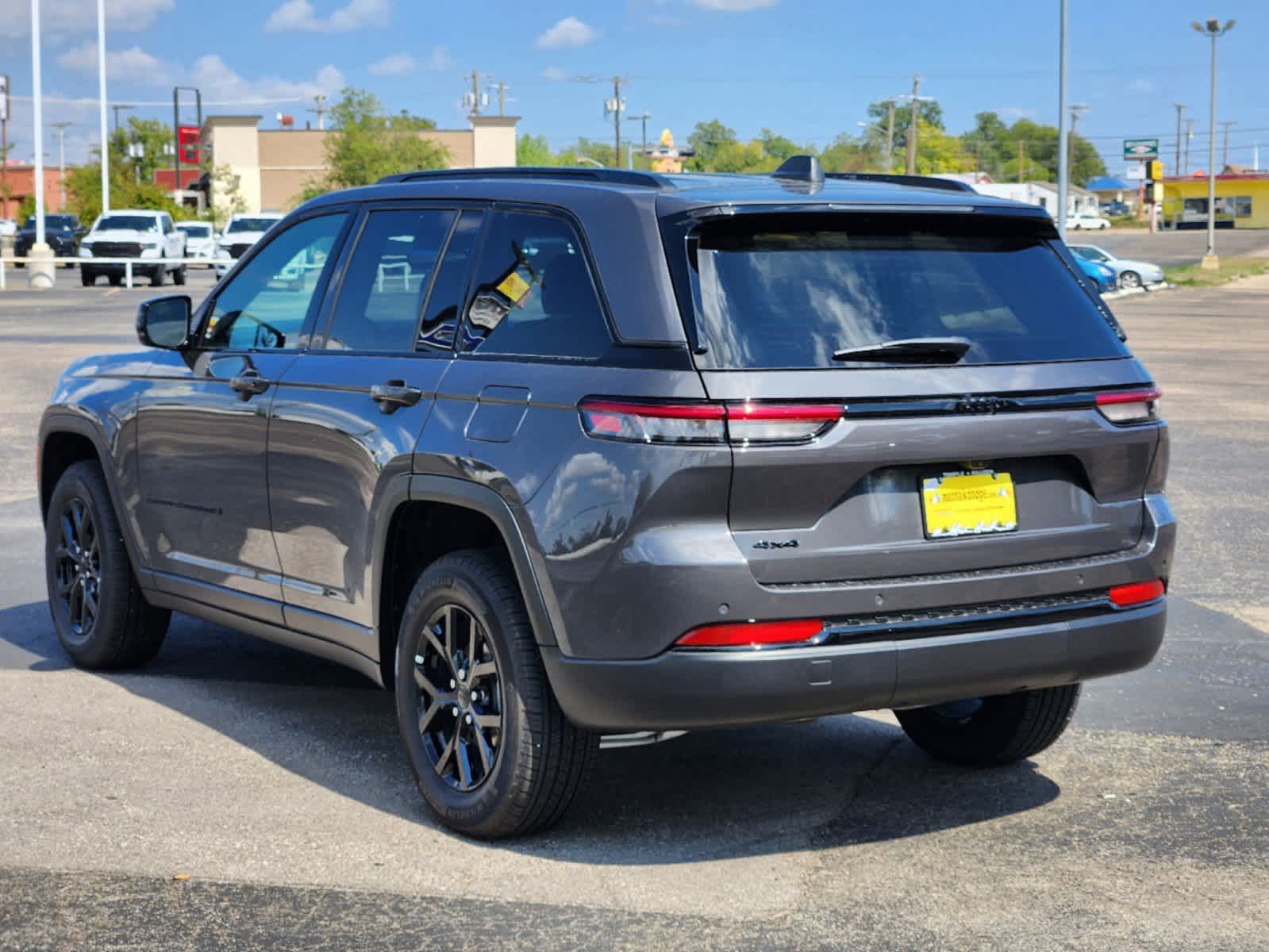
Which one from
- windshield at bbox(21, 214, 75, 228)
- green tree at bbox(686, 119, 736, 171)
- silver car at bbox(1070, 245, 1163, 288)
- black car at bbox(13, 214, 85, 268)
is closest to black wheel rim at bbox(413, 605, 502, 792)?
silver car at bbox(1070, 245, 1163, 288)

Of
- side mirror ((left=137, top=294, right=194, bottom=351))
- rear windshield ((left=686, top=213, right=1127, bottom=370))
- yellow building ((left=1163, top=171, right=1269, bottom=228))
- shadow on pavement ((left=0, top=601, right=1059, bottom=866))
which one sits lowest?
shadow on pavement ((left=0, top=601, right=1059, bottom=866))

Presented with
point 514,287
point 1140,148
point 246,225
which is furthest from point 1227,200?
point 514,287

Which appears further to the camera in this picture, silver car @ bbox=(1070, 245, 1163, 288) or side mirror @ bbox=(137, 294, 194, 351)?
silver car @ bbox=(1070, 245, 1163, 288)

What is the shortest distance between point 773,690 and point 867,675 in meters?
0.24

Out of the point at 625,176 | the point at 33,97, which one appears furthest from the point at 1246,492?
the point at 33,97

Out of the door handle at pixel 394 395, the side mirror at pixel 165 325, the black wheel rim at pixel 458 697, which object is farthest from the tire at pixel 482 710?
the side mirror at pixel 165 325

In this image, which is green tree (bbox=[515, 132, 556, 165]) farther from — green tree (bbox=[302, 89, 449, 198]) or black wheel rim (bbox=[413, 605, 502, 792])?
black wheel rim (bbox=[413, 605, 502, 792])

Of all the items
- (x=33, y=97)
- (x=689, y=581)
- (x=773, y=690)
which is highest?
(x=33, y=97)

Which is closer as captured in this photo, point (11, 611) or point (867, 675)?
point (867, 675)

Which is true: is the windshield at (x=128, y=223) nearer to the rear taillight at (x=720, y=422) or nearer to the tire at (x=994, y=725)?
the tire at (x=994, y=725)

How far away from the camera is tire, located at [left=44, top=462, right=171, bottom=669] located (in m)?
6.86

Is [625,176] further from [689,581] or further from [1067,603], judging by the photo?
[1067,603]

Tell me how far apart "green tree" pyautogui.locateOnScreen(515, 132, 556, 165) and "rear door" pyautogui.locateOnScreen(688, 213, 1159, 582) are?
6514 inches

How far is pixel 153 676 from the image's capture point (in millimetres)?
6996
